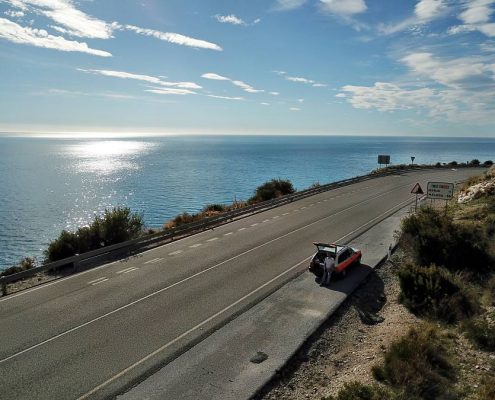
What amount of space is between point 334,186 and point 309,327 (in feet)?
118

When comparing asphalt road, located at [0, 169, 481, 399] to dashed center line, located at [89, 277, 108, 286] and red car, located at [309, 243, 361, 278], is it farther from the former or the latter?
red car, located at [309, 243, 361, 278]

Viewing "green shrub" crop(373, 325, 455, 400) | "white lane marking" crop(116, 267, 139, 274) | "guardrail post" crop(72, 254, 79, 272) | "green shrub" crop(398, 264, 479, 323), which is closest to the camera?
"green shrub" crop(373, 325, 455, 400)

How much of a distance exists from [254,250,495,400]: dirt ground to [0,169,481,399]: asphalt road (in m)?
2.85

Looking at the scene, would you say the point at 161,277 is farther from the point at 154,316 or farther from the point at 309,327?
the point at 309,327

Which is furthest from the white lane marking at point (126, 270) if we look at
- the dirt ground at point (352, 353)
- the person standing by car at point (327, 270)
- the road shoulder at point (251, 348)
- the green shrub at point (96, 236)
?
the dirt ground at point (352, 353)

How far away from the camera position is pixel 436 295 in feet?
40.2

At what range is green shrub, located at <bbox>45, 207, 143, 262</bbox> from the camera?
1927 cm

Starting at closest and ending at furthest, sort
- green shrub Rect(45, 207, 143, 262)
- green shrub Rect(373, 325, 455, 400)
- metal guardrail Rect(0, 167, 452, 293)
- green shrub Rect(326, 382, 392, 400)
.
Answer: green shrub Rect(326, 382, 392, 400) < green shrub Rect(373, 325, 455, 400) < metal guardrail Rect(0, 167, 452, 293) < green shrub Rect(45, 207, 143, 262)

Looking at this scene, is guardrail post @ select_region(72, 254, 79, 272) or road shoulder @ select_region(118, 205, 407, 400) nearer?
road shoulder @ select_region(118, 205, 407, 400)

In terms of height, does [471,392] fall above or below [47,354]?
above

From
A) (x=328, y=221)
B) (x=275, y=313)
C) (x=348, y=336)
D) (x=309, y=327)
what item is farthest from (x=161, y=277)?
(x=328, y=221)

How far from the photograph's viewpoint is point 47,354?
1005 cm

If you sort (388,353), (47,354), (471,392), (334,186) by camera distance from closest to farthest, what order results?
(471,392)
(388,353)
(47,354)
(334,186)

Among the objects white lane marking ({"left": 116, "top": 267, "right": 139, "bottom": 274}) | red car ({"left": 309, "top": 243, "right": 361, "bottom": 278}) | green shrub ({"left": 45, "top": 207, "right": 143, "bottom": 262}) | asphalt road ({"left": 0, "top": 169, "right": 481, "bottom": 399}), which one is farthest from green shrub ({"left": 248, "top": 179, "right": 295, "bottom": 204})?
red car ({"left": 309, "top": 243, "right": 361, "bottom": 278})
